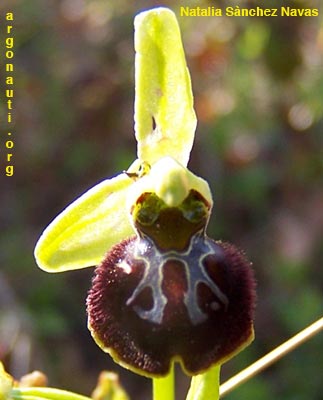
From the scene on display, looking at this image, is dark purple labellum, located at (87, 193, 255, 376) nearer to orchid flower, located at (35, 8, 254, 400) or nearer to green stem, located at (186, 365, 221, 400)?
orchid flower, located at (35, 8, 254, 400)

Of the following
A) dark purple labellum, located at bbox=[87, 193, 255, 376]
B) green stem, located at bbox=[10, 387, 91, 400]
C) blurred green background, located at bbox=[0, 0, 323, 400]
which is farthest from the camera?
blurred green background, located at bbox=[0, 0, 323, 400]

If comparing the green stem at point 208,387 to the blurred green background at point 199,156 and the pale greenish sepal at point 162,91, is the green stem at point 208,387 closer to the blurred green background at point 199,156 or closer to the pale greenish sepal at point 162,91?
the pale greenish sepal at point 162,91

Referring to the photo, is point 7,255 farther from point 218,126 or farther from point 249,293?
point 249,293

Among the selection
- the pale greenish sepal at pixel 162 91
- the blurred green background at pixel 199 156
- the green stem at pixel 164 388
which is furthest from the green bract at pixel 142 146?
the blurred green background at pixel 199 156

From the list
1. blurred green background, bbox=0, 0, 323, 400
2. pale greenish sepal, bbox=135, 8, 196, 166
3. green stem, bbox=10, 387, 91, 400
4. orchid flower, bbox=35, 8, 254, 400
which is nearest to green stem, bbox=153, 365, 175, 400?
orchid flower, bbox=35, 8, 254, 400

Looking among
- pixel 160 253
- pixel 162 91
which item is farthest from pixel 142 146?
pixel 160 253

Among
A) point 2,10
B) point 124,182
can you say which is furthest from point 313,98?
point 124,182

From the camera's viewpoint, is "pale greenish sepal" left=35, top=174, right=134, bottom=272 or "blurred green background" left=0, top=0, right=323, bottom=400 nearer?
"pale greenish sepal" left=35, top=174, right=134, bottom=272
